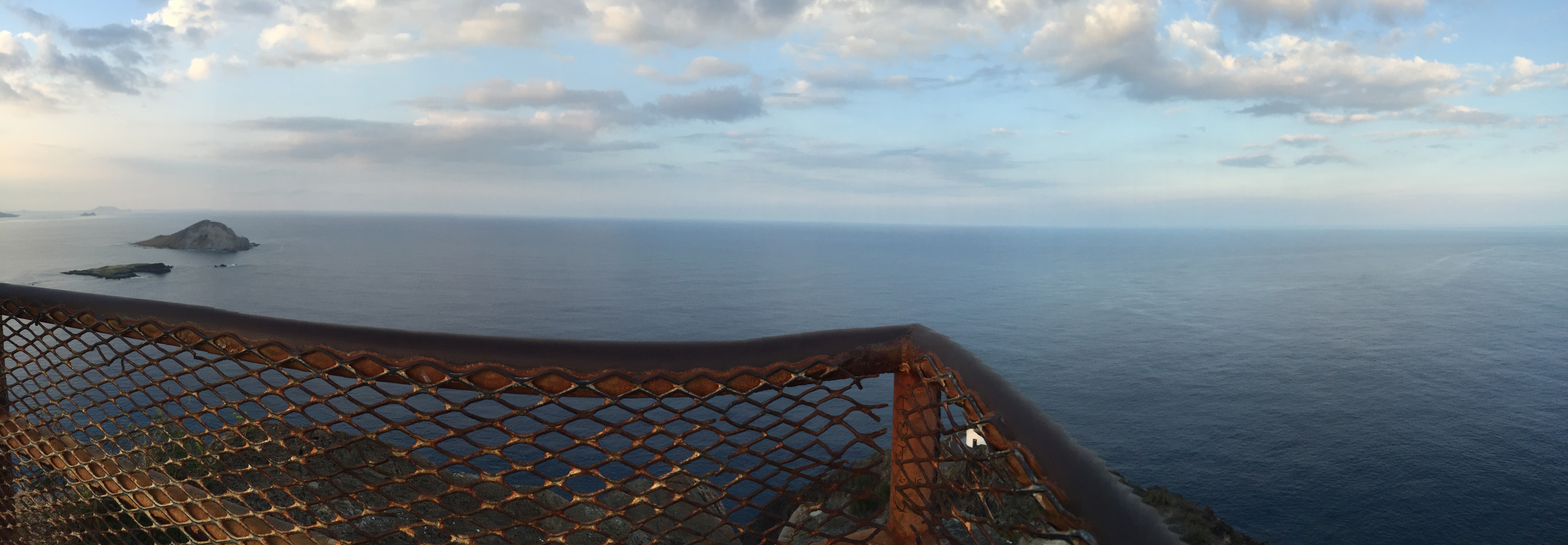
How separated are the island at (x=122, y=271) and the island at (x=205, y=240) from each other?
30.7 meters

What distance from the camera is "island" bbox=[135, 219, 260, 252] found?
5217 inches

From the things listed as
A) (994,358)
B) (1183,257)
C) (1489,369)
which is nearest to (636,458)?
(994,358)

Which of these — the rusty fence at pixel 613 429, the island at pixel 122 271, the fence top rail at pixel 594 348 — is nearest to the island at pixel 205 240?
the island at pixel 122 271

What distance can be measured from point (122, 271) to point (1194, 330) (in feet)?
423

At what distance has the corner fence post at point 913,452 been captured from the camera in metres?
1.62

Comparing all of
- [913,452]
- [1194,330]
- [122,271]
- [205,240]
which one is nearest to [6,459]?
[913,452]

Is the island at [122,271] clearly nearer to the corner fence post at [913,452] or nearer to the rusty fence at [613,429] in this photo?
the rusty fence at [613,429]

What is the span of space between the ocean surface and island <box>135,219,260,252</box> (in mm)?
3669

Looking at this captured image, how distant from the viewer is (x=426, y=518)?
1730 millimetres

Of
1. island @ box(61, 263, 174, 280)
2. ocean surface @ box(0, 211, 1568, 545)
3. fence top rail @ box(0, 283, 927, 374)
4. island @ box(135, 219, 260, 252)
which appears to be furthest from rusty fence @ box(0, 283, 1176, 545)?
island @ box(135, 219, 260, 252)

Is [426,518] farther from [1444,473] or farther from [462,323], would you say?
[462,323]

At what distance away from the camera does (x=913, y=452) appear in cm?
169

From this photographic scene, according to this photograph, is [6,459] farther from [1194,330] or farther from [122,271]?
[122,271]

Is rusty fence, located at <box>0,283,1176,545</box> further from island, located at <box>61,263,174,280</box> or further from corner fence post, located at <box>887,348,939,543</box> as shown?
island, located at <box>61,263,174,280</box>
